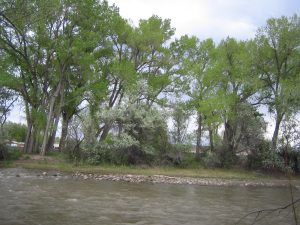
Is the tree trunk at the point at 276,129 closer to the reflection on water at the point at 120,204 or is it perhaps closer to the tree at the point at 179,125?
the tree at the point at 179,125

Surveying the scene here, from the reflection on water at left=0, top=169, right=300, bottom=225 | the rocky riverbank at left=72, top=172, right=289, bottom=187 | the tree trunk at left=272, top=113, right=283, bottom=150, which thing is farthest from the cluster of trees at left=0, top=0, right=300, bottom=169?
the reflection on water at left=0, top=169, right=300, bottom=225

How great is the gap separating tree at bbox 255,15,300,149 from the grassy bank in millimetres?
4950

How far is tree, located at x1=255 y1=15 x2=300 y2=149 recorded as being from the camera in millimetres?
37844

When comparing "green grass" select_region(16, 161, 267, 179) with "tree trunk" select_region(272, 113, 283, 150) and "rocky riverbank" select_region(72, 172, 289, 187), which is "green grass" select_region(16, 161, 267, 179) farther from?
"tree trunk" select_region(272, 113, 283, 150)

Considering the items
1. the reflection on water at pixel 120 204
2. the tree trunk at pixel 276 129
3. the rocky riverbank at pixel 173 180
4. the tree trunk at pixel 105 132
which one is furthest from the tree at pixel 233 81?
the reflection on water at pixel 120 204

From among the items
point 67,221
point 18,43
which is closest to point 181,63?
point 18,43

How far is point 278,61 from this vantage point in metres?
39.5

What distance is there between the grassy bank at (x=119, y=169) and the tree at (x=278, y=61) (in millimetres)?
4950

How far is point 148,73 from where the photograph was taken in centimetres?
4581

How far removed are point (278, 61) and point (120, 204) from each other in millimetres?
28193

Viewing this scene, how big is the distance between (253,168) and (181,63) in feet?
50.0

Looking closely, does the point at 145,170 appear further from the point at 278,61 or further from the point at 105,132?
the point at 278,61

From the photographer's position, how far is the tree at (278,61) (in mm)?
37844

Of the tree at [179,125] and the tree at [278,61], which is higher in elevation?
the tree at [278,61]
